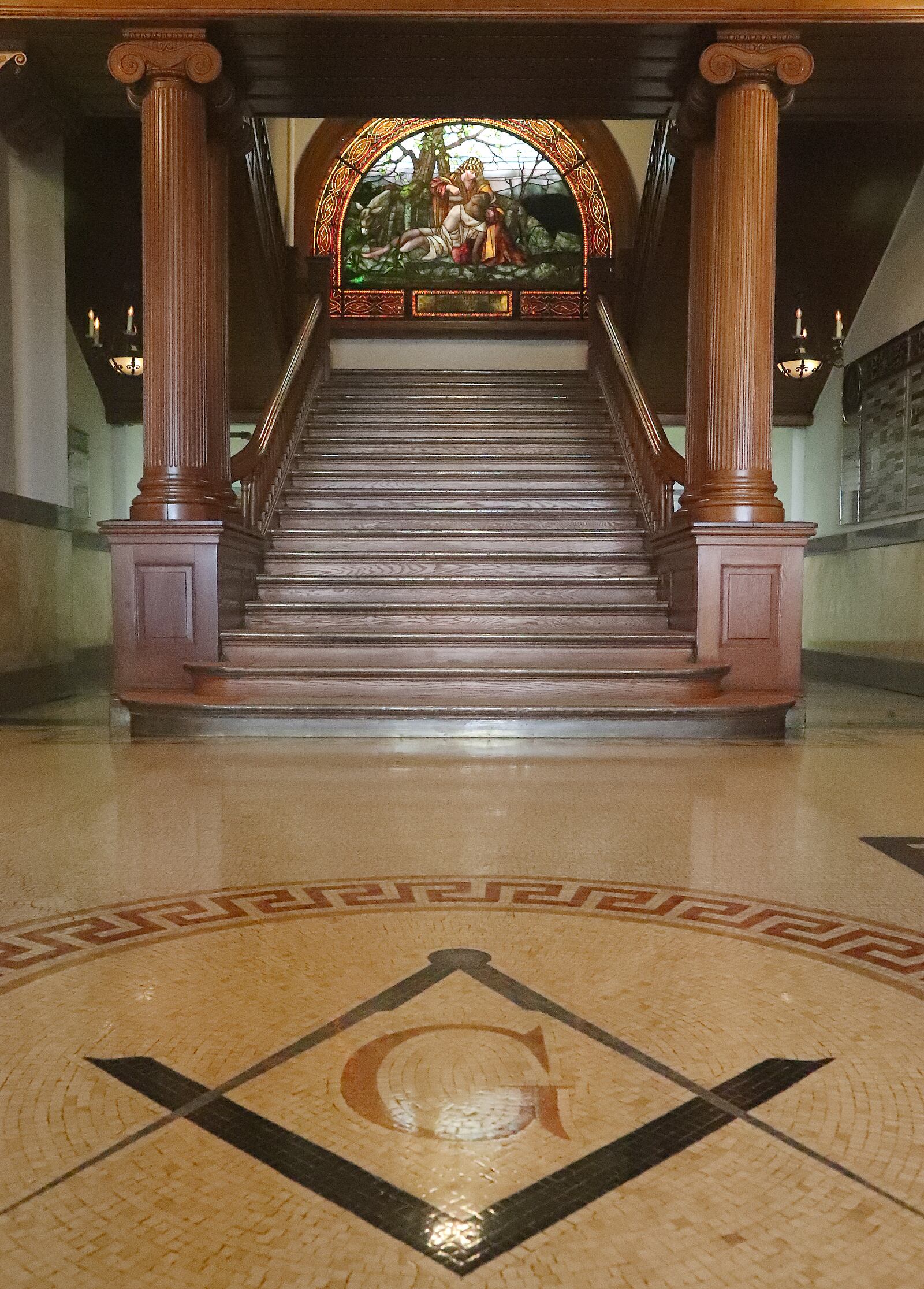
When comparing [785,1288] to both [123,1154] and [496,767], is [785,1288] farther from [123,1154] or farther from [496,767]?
[496,767]

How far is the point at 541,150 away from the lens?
40.7 ft

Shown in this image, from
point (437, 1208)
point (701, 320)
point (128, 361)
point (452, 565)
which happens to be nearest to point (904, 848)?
point (437, 1208)

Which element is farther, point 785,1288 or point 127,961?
point 127,961

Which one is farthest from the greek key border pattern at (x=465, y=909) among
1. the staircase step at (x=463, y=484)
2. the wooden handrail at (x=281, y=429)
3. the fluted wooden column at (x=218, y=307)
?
the staircase step at (x=463, y=484)

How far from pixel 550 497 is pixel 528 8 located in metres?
3.24

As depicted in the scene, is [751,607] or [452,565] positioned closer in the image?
[751,607]

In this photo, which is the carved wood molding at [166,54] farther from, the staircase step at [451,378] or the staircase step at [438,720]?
the staircase step at [451,378]

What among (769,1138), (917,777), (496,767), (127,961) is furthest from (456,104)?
(769,1138)

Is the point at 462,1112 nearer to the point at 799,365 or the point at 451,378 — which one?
the point at 799,365

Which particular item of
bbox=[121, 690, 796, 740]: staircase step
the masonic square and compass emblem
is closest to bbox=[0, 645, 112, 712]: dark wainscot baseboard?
bbox=[121, 690, 796, 740]: staircase step

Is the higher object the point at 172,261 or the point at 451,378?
the point at 451,378

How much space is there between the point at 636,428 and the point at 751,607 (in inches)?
113

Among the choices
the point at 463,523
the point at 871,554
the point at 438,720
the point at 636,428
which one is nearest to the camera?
the point at 438,720

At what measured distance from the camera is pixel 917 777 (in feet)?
13.5
